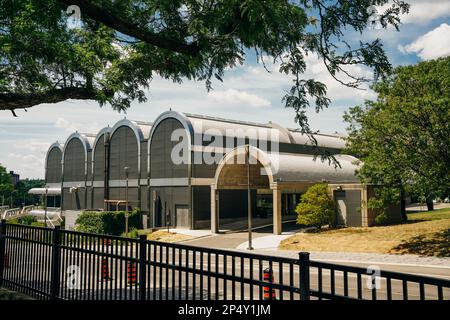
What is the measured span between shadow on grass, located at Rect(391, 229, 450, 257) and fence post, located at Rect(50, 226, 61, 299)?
22005mm

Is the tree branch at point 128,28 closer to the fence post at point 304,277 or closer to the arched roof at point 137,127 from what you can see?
the fence post at point 304,277

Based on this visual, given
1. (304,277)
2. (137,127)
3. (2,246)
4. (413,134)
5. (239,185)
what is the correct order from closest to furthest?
(304,277) → (2,246) → (413,134) → (239,185) → (137,127)

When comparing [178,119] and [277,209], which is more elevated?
[178,119]

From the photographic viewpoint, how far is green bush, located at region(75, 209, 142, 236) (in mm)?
46094

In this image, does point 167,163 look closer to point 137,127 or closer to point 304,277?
point 137,127

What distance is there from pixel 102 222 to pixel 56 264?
127ft

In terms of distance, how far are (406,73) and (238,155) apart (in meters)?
18.7

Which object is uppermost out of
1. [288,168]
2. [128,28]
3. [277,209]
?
[128,28]

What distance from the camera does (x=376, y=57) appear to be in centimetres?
749

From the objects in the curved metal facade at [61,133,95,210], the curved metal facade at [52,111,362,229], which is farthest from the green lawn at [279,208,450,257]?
the curved metal facade at [61,133,95,210]

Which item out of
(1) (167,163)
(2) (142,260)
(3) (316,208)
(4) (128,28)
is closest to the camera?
(2) (142,260)

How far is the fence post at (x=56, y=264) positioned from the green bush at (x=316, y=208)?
29451 mm

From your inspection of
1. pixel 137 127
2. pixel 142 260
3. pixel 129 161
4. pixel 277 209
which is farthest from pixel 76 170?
pixel 142 260

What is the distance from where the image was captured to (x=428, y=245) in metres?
26.2
